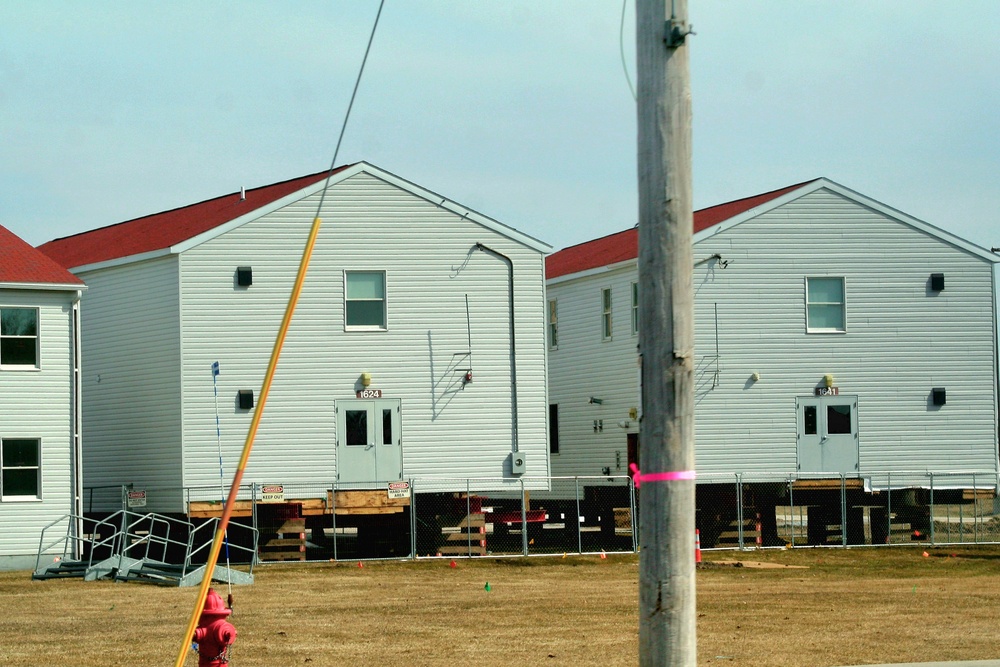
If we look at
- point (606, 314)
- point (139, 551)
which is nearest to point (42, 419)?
point (139, 551)

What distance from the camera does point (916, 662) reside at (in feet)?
41.2

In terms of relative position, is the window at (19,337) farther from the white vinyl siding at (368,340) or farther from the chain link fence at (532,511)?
the chain link fence at (532,511)

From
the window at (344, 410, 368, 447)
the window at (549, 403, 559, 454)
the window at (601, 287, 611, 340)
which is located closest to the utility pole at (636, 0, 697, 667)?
the window at (344, 410, 368, 447)

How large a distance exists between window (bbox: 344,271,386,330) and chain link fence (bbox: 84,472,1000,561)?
359 centimetres

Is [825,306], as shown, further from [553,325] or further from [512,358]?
[553,325]

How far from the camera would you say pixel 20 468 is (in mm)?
28219

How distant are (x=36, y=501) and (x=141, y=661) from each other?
15.7 metres

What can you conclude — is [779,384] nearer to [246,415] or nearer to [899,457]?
[899,457]

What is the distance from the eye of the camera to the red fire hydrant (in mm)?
8391

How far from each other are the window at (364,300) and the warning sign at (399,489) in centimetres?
365

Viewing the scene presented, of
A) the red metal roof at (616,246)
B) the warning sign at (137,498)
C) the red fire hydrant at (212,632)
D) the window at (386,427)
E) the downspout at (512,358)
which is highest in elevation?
→ the red metal roof at (616,246)

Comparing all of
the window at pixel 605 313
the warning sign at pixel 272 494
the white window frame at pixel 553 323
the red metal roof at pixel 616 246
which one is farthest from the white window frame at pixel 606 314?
the warning sign at pixel 272 494

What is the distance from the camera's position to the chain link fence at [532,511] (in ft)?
95.2

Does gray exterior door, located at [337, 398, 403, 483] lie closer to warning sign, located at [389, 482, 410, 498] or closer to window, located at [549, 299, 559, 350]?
warning sign, located at [389, 482, 410, 498]
